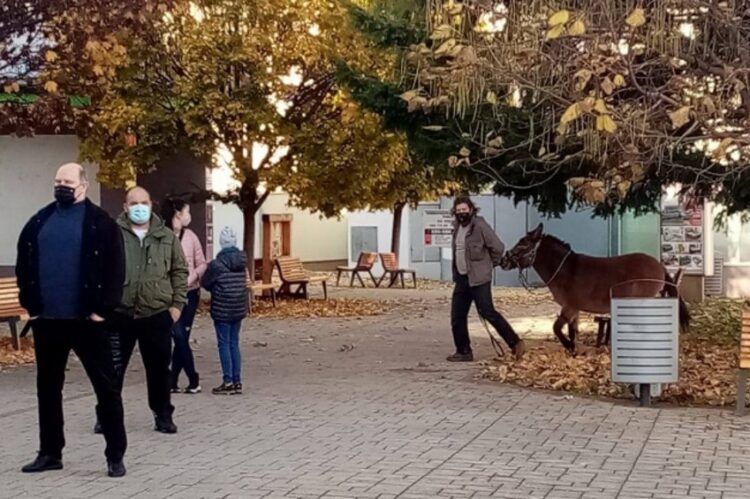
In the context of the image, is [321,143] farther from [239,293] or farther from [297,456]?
[297,456]

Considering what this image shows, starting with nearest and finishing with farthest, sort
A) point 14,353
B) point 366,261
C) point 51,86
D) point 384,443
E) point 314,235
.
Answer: point 384,443 → point 51,86 → point 14,353 → point 366,261 → point 314,235

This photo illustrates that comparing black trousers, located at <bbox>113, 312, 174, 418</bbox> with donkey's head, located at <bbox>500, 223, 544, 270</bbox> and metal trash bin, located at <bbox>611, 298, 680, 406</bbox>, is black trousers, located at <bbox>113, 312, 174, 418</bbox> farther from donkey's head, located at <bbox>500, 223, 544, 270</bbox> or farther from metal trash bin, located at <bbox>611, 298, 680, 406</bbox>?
donkey's head, located at <bbox>500, 223, 544, 270</bbox>

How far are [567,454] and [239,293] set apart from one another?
12.9 ft

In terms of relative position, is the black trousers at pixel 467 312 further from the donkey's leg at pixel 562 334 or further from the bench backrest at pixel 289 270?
the bench backrest at pixel 289 270

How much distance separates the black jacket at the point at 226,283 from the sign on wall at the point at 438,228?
56.8 ft

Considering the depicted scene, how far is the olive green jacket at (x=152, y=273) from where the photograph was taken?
344 inches

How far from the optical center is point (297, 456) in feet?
27.3

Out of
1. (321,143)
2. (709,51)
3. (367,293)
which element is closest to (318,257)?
(367,293)

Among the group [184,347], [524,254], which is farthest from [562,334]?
[184,347]

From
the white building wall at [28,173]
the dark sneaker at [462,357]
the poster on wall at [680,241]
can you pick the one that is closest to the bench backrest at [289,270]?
the white building wall at [28,173]

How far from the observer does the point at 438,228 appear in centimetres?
2856

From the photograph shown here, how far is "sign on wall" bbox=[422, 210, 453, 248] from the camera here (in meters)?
28.3

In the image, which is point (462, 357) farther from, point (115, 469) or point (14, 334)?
point (115, 469)

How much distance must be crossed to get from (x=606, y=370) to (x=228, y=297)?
4072 millimetres
